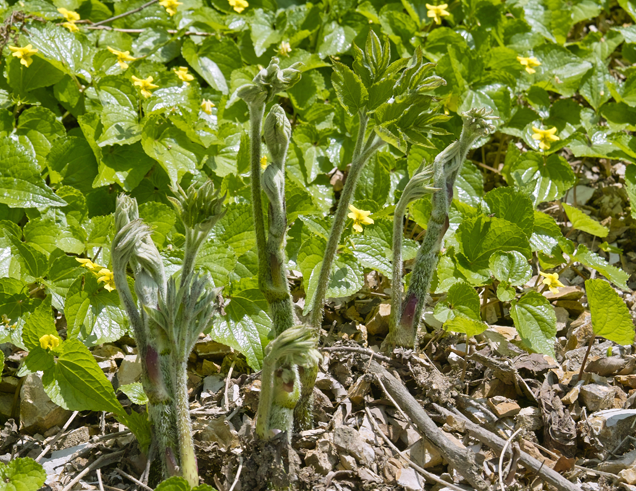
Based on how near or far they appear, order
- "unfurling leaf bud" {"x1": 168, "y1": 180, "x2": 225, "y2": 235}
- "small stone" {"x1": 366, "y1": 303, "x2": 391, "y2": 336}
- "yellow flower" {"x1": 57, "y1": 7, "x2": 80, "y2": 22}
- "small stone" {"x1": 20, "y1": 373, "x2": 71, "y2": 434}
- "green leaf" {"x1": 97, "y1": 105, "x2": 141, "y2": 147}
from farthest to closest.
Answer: "yellow flower" {"x1": 57, "y1": 7, "x2": 80, "y2": 22} → "green leaf" {"x1": 97, "y1": 105, "x2": 141, "y2": 147} → "small stone" {"x1": 366, "y1": 303, "x2": 391, "y2": 336} → "small stone" {"x1": 20, "y1": 373, "x2": 71, "y2": 434} → "unfurling leaf bud" {"x1": 168, "y1": 180, "x2": 225, "y2": 235}

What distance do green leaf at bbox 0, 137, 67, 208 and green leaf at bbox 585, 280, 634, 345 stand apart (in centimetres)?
187

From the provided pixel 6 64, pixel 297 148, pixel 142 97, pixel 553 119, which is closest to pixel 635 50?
pixel 553 119

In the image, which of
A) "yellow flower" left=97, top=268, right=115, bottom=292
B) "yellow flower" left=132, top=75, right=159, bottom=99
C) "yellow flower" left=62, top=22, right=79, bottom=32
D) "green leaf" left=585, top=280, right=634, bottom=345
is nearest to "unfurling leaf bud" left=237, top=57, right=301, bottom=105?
"yellow flower" left=97, top=268, right=115, bottom=292

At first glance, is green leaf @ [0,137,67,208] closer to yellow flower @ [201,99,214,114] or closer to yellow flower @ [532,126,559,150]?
yellow flower @ [201,99,214,114]

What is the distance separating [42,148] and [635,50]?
10.9 ft

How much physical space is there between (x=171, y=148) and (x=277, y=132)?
119cm

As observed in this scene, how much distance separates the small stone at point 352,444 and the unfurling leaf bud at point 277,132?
846 mm

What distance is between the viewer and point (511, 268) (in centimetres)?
236

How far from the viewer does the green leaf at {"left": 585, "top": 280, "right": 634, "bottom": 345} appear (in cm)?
211

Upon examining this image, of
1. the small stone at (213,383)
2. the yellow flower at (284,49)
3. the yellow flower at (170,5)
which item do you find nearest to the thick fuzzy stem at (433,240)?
the small stone at (213,383)

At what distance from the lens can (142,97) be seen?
2.79 meters

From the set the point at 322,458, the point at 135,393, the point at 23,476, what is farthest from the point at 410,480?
the point at 23,476

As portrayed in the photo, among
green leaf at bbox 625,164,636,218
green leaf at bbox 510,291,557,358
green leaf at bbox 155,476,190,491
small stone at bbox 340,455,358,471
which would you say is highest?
green leaf at bbox 625,164,636,218

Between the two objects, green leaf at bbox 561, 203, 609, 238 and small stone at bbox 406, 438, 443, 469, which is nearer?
small stone at bbox 406, 438, 443, 469
